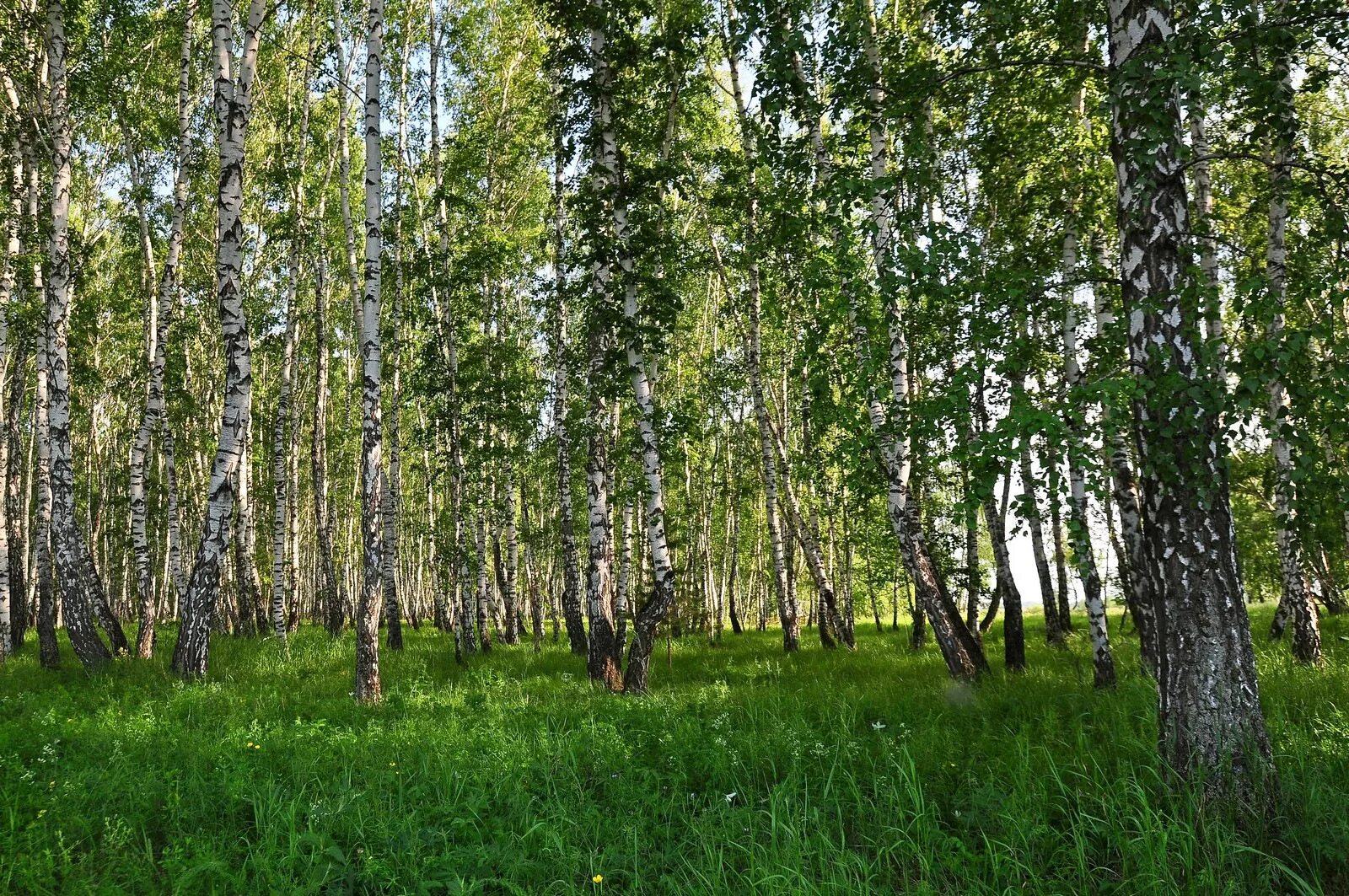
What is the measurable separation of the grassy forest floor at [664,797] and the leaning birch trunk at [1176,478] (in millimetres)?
361

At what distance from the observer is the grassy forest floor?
3.72 meters

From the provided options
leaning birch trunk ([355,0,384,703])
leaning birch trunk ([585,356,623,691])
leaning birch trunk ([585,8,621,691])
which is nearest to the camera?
leaning birch trunk ([355,0,384,703])

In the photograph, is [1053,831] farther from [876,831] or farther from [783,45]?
[783,45]

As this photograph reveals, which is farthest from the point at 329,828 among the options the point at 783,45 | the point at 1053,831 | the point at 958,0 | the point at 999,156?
the point at 999,156

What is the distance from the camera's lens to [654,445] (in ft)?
32.2

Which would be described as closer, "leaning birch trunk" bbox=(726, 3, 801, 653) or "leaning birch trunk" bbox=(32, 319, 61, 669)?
"leaning birch trunk" bbox=(32, 319, 61, 669)

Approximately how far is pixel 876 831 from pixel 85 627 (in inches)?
472

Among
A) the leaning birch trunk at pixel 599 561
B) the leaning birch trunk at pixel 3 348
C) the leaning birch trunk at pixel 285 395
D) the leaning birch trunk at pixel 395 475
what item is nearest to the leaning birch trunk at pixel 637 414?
the leaning birch trunk at pixel 599 561

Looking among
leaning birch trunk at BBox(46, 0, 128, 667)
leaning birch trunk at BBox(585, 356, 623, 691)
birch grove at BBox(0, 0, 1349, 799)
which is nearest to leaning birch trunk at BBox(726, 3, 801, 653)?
birch grove at BBox(0, 0, 1349, 799)

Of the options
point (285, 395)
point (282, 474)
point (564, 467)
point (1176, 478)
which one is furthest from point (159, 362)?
point (1176, 478)

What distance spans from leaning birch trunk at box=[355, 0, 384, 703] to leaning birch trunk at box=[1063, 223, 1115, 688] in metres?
7.70

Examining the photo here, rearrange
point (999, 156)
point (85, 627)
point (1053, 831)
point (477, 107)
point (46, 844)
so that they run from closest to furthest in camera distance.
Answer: point (1053, 831)
point (46, 844)
point (999, 156)
point (85, 627)
point (477, 107)

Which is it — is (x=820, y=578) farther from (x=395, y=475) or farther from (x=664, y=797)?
(x=664, y=797)

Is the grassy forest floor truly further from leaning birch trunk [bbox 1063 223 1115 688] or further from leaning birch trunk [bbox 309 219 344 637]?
leaning birch trunk [bbox 309 219 344 637]
